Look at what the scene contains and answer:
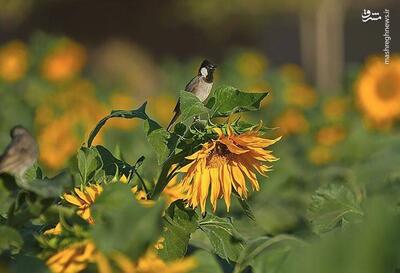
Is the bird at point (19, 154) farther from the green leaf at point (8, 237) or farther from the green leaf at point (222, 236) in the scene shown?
the green leaf at point (222, 236)

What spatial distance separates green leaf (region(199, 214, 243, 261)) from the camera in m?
1.70

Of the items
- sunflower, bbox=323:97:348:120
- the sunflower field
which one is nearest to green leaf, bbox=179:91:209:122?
the sunflower field

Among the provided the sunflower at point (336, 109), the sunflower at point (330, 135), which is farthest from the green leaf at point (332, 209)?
the sunflower at point (336, 109)

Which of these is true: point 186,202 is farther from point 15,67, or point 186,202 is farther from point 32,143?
point 15,67

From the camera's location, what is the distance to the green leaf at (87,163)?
172 cm

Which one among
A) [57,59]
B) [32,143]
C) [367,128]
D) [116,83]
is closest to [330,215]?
Result: [32,143]

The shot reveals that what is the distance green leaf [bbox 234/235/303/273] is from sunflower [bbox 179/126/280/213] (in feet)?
0.30

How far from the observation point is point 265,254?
5.45ft

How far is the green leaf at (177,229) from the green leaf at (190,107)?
0.13 m

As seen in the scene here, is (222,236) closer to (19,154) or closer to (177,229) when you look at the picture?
(177,229)

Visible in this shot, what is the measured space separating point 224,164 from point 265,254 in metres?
0.15

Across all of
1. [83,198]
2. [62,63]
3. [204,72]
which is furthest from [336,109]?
[83,198]

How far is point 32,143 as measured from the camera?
145 cm

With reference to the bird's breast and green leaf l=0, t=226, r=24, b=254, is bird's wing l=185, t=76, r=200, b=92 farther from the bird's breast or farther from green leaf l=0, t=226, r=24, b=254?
green leaf l=0, t=226, r=24, b=254
